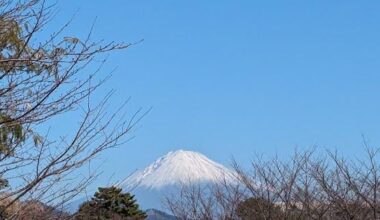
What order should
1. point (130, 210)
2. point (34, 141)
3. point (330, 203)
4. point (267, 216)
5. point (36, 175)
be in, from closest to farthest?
point (36, 175) < point (34, 141) < point (330, 203) < point (267, 216) < point (130, 210)

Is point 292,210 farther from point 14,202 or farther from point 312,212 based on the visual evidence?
point 14,202

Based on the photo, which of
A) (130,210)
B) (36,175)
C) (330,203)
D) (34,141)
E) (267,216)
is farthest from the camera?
(130,210)

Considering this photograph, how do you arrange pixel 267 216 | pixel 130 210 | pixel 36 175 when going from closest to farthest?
pixel 36 175, pixel 267 216, pixel 130 210

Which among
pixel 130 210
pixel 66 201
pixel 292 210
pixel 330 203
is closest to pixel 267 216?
pixel 292 210

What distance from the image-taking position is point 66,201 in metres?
4.85

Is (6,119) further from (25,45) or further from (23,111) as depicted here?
(25,45)

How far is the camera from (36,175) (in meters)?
4.61

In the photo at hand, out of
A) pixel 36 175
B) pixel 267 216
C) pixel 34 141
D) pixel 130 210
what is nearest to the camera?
pixel 36 175

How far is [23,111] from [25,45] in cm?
41

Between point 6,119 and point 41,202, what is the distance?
22.5 inches

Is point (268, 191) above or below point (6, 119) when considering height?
above

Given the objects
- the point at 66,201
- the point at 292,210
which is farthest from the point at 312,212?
the point at 66,201

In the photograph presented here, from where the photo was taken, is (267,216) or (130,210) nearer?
(267,216)

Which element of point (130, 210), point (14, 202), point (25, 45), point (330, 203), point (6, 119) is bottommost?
point (14, 202)
